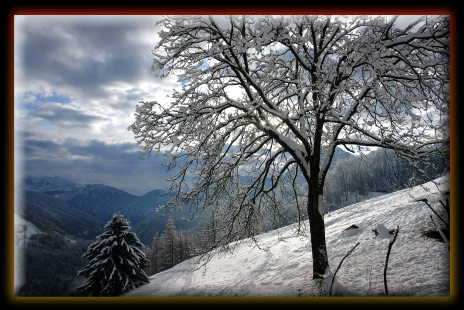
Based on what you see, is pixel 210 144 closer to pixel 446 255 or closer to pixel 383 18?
pixel 383 18

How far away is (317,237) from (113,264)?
1313 cm

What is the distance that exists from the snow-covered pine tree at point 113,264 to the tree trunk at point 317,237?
1118 centimetres

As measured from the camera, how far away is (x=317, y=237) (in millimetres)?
5402

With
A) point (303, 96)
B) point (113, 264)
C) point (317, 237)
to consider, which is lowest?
point (113, 264)

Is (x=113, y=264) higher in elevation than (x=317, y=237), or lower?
lower

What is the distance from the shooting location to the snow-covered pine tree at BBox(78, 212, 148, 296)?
12.7m

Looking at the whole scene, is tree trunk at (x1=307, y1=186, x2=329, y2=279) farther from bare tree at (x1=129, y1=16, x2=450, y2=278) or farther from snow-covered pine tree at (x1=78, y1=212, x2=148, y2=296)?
snow-covered pine tree at (x1=78, y1=212, x2=148, y2=296)

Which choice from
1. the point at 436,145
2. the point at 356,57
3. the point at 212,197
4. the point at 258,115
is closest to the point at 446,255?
the point at 436,145

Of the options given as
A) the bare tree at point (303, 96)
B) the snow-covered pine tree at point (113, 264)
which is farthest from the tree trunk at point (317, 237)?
the snow-covered pine tree at point (113, 264)

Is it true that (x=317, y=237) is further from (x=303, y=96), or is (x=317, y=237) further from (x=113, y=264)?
(x=113, y=264)

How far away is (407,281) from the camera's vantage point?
4.32m

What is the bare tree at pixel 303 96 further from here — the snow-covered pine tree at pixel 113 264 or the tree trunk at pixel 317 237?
the snow-covered pine tree at pixel 113 264

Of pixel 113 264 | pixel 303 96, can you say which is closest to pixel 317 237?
pixel 303 96
